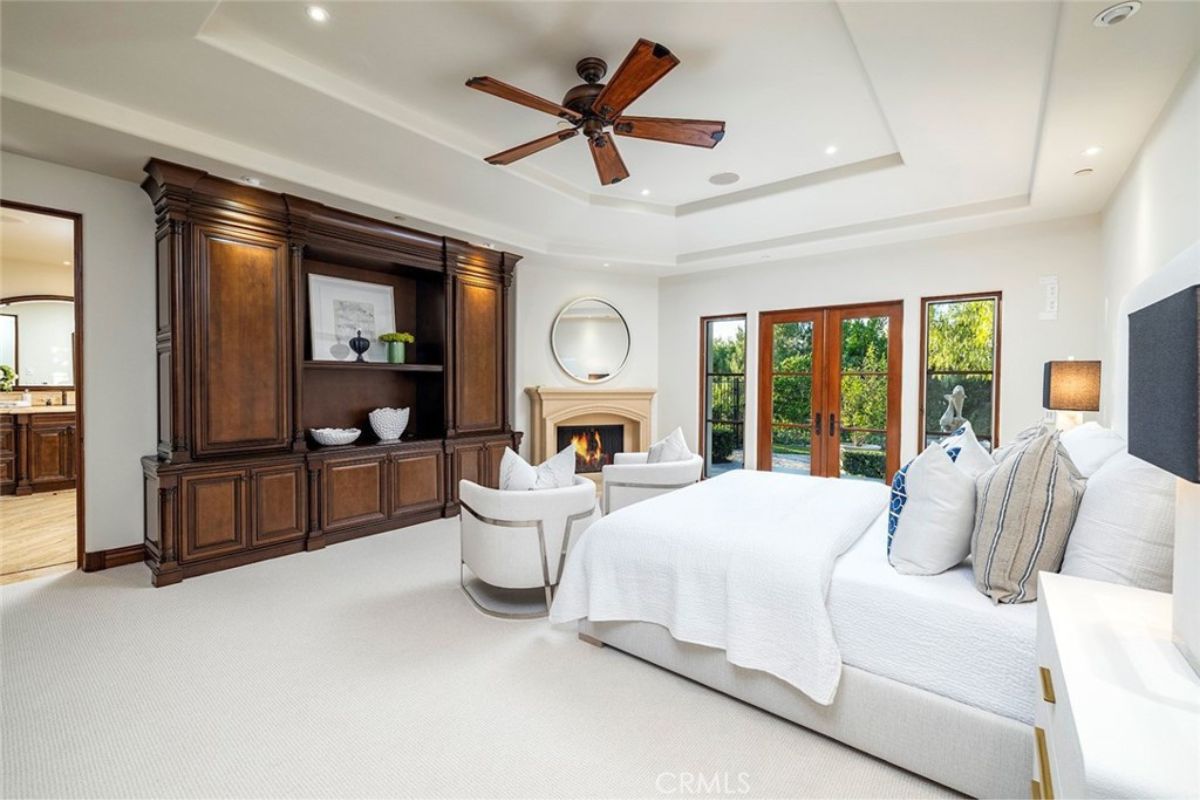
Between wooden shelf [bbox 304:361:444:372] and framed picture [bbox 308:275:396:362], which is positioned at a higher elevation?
framed picture [bbox 308:275:396:362]

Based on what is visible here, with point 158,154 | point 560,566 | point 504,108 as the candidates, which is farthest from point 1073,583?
point 158,154

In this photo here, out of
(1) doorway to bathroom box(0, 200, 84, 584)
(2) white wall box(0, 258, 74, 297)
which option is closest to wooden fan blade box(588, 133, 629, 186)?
(1) doorway to bathroom box(0, 200, 84, 584)

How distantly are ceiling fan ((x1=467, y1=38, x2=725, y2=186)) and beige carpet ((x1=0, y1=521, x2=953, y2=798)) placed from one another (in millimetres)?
2567

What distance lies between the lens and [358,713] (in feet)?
6.94

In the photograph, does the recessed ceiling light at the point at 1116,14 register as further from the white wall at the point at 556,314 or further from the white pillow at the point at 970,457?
the white wall at the point at 556,314

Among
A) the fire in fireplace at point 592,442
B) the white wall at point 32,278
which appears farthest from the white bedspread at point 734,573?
the white wall at point 32,278

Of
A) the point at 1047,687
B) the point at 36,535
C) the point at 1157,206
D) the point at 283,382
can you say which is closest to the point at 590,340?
the point at 283,382

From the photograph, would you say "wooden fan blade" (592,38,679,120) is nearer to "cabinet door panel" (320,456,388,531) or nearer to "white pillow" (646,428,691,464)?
"white pillow" (646,428,691,464)

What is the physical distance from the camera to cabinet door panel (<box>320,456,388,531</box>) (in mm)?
4211

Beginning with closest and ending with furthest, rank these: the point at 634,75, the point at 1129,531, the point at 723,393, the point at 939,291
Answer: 1. the point at 1129,531
2. the point at 634,75
3. the point at 939,291
4. the point at 723,393

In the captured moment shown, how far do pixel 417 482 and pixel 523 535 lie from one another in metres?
2.22

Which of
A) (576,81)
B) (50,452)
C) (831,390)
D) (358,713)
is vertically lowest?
(358,713)

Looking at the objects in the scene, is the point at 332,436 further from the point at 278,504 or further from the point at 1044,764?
the point at 1044,764

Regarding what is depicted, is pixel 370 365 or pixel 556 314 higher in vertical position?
pixel 556 314
